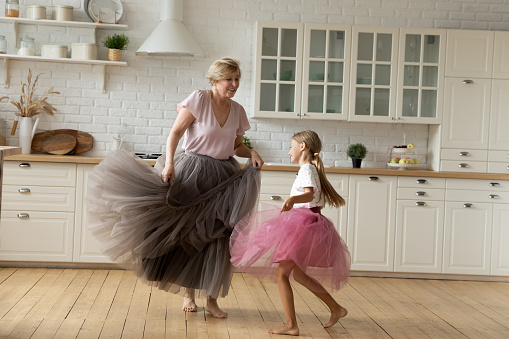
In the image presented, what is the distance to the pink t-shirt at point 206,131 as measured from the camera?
3.97 meters

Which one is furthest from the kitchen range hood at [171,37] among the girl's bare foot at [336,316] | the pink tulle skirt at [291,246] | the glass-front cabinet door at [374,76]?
the girl's bare foot at [336,316]

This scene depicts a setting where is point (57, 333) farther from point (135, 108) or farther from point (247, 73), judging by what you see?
point (247, 73)

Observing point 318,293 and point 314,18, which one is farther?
point 314,18

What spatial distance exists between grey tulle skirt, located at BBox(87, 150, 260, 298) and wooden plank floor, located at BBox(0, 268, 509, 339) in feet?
A: 0.93

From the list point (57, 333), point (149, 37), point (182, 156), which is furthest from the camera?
point (149, 37)

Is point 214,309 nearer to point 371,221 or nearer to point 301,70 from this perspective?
point 371,221

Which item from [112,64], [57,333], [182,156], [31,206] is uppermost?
[112,64]

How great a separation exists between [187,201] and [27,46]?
2.67 metres

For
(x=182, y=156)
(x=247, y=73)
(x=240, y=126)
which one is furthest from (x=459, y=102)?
(x=182, y=156)

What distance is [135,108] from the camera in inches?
238

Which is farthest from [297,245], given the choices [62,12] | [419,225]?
[62,12]

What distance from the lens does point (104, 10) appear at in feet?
19.2

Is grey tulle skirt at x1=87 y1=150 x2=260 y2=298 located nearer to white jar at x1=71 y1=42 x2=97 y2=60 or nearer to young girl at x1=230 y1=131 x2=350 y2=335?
young girl at x1=230 y1=131 x2=350 y2=335

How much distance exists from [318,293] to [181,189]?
3.23ft
